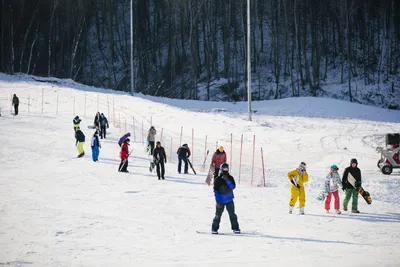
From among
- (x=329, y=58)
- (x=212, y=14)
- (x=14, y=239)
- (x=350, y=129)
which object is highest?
(x=212, y=14)

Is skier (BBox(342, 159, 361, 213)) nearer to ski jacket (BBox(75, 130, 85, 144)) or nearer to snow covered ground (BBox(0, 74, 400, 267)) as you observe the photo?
snow covered ground (BBox(0, 74, 400, 267))

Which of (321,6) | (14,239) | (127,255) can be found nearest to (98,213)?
(14,239)

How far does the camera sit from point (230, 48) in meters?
71.8

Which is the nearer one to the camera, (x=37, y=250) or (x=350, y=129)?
(x=37, y=250)

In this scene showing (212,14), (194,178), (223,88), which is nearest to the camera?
(194,178)

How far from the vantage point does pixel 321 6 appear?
6525 centimetres

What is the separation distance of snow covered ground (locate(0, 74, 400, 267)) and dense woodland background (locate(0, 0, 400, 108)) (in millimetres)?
19928

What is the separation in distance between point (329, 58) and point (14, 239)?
6018 centimetres

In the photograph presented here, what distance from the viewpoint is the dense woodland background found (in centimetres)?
6125

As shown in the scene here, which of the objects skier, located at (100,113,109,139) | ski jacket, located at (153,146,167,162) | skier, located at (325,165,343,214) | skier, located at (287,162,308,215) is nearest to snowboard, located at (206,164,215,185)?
ski jacket, located at (153,146,167,162)

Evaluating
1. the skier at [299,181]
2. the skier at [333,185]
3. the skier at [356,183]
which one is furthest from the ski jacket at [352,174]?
the skier at [299,181]

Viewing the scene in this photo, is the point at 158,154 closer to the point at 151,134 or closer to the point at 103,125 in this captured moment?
the point at 151,134

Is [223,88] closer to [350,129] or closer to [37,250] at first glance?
[350,129]

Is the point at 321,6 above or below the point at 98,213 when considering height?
above
